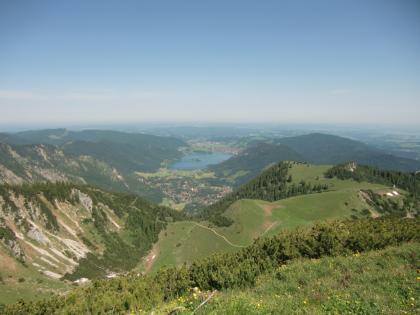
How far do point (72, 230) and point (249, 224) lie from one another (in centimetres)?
8297

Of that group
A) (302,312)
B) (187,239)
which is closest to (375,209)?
(187,239)

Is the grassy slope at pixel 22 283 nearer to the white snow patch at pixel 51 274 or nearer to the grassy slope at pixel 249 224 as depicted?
the white snow patch at pixel 51 274

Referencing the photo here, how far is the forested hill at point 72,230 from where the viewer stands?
90312 mm

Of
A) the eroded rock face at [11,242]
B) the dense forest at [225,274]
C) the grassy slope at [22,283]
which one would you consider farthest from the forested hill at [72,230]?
the dense forest at [225,274]

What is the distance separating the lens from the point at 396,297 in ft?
43.1

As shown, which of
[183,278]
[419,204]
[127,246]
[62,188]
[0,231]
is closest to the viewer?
[183,278]

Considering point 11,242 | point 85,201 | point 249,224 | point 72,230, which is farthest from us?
point 85,201

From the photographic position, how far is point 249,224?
116375mm

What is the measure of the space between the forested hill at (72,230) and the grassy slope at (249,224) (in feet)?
49.2

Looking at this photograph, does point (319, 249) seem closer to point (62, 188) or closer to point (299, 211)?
point (299, 211)

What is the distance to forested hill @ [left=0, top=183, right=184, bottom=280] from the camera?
9031 cm

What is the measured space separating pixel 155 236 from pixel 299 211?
7930 centimetres

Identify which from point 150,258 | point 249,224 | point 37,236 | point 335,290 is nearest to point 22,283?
point 37,236

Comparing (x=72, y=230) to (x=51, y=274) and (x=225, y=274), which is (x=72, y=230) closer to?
(x=51, y=274)
